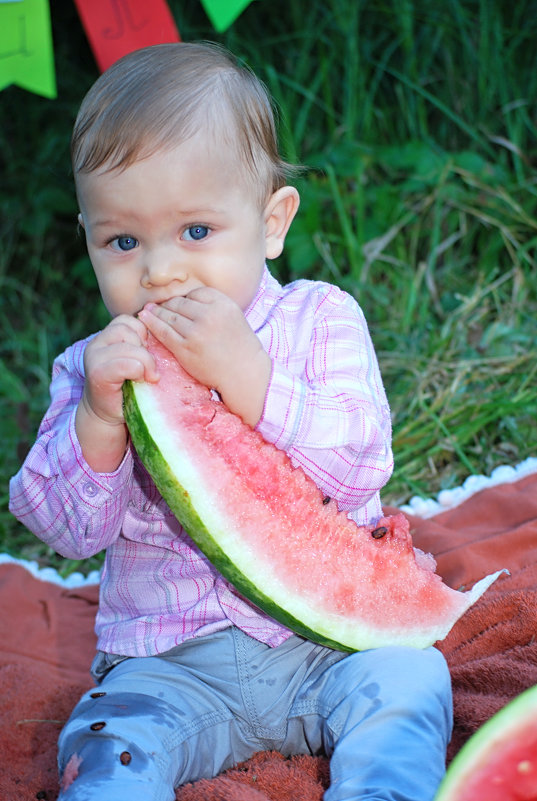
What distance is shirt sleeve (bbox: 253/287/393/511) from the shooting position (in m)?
1.43

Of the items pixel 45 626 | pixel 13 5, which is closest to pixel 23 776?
pixel 45 626

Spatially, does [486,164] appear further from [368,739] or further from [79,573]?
[368,739]

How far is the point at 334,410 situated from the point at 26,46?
1.46 meters

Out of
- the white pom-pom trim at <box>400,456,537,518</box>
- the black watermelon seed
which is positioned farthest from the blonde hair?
the white pom-pom trim at <box>400,456,537,518</box>

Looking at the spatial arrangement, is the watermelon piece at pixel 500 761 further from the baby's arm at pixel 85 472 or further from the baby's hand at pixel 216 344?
the baby's arm at pixel 85 472

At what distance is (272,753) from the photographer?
1.53 metres

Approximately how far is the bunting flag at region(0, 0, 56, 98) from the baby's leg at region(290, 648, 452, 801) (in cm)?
163

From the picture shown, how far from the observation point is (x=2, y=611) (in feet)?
7.09

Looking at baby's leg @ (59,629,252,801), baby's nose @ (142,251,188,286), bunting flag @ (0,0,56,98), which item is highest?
bunting flag @ (0,0,56,98)

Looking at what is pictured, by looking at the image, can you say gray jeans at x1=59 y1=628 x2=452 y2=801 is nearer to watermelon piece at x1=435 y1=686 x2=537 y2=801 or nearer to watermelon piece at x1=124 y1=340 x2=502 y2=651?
watermelon piece at x1=124 y1=340 x2=502 y2=651

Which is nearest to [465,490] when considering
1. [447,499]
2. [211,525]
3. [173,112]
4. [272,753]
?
[447,499]

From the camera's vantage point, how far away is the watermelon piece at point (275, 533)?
136 centimetres

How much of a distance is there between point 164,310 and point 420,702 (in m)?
0.71

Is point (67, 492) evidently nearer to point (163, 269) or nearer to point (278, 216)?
point (163, 269)
